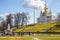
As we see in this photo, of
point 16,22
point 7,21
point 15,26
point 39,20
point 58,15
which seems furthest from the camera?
point 39,20

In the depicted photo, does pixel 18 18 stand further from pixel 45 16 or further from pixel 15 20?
pixel 45 16

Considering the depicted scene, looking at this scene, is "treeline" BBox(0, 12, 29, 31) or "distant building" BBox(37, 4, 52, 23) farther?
"distant building" BBox(37, 4, 52, 23)

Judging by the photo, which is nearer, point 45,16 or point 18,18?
point 18,18

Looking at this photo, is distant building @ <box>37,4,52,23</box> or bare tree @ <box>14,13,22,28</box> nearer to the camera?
bare tree @ <box>14,13,22,28</box>

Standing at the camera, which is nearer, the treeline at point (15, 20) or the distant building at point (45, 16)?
the treeline at point (15, 20)

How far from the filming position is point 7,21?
102 m

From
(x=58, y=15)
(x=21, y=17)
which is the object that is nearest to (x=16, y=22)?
(x=21, y=17)

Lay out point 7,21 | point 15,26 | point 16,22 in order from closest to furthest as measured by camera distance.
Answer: point 7,21 → point 16,22 → point 15,26

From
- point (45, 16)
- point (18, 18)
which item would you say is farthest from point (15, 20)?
point (45, 16)

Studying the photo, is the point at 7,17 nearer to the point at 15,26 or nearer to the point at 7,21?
the point at 7,21

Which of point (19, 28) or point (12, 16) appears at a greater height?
point (12, 16)

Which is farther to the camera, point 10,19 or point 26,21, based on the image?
point 26,21

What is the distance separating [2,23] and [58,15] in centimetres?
5825

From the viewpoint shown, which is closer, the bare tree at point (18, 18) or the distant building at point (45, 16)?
the bare tree at point (18, 18)
